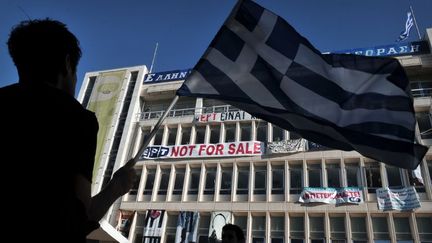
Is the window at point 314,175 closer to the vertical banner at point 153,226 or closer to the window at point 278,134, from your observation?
the window at point 278,134

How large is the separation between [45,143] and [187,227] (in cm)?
2699

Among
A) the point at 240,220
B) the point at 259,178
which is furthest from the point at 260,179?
the point at 240,220

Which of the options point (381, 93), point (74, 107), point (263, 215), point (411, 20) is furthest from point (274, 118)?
point (411, 20)

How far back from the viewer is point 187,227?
1068 inches

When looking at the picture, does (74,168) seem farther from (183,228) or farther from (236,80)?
(183,228)

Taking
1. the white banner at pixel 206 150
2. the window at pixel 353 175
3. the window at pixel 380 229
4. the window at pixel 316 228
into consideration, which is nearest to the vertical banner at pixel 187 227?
the white banner at pixel 206 150

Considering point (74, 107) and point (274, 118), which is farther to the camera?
point (274, 118)

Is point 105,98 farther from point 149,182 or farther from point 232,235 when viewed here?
point 232,235

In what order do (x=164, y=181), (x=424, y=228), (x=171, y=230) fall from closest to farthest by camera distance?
(x=424, y=228) → (x=171, y=230) → (x=164, y=181)

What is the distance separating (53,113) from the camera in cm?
144

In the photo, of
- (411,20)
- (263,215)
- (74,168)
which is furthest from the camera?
(411,20)

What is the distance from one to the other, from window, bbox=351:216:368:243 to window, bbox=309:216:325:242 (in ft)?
6.65

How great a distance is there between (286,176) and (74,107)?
26868mm

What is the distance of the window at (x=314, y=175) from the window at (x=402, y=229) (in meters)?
5.54
